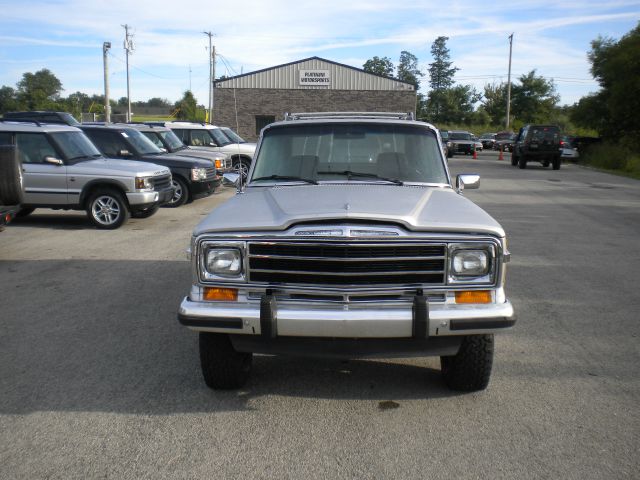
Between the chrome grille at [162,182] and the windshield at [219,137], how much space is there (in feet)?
22.9

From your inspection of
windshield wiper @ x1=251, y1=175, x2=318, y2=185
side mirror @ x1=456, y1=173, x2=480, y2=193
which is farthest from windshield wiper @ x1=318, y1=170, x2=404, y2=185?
side mirror @ x1=456, y1=173, x2=480, y2=193

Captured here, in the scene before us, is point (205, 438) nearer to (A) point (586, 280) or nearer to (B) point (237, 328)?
(B) point (237, 328)

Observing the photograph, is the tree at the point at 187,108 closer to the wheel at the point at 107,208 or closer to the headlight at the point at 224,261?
the wheel at the point at 107,208

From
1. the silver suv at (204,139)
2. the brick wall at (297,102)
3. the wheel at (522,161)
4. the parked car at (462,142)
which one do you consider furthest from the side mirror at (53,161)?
the brick wall at (297,102)

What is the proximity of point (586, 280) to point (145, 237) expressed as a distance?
280 inches

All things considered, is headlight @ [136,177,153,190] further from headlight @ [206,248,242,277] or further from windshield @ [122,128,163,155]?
headlight @ [206,248,242,277]

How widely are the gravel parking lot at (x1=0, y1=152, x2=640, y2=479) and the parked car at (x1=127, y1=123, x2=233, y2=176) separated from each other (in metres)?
9.79

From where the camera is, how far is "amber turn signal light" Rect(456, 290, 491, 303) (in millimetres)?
4156

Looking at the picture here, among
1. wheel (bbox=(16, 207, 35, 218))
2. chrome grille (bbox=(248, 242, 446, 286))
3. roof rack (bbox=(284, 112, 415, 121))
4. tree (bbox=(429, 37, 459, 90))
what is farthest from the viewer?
tree (bbox=(429, 37, 459, 90))

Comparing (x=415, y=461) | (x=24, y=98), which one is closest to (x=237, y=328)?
(x=415, y=461)

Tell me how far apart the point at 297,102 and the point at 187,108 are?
36353 millimetres

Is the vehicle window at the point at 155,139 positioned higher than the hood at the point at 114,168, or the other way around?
the vehicle window at the point at 155,139

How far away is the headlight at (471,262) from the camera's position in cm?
415

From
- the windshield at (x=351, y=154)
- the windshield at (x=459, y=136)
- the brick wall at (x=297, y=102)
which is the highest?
the brick wall at (x=297, y=102)
